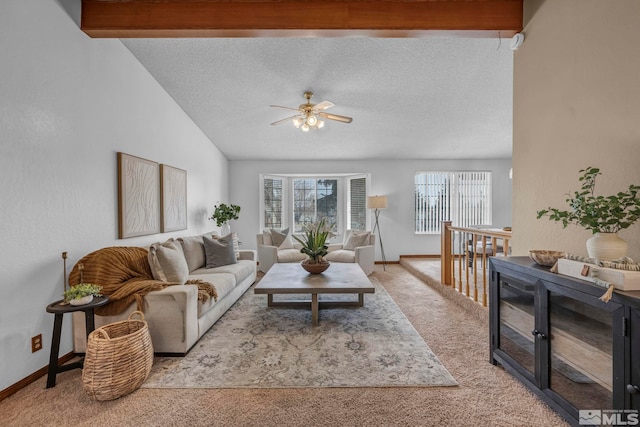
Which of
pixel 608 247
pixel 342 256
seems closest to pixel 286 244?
pixel 342 256

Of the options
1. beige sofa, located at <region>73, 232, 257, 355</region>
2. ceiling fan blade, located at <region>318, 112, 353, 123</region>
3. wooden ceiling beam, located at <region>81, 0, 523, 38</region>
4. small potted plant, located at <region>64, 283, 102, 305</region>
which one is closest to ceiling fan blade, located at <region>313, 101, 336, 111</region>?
ceiling fan blade, located at <region>318, 112, 353, 123</region>

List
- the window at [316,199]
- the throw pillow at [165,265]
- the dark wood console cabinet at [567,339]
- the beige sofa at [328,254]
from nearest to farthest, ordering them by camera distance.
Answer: the dark wood console cabinet at [567,339], the throw pillow at [165,265], the beige sofa at [328,254], the window at [316,199]

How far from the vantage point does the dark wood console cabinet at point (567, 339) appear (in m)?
1.33

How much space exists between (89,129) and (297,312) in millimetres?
2831

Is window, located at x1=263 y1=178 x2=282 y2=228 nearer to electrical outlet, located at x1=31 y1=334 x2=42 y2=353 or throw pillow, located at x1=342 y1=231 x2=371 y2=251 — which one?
throw pillow, located at x1=342 y1=231 x2=371 y2=251

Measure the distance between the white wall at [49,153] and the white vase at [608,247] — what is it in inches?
145

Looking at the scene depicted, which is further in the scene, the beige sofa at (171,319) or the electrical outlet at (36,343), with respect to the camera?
the beige sofa at (171,319)

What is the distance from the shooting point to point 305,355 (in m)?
2.45

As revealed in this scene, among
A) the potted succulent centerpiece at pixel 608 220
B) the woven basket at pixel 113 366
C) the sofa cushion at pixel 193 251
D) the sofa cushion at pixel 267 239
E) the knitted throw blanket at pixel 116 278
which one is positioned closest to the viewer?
the potted succulent centerpiece at pixel 608 220

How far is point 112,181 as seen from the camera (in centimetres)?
300

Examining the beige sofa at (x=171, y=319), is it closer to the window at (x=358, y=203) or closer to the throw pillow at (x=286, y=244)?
the throw pillow at (x=286, y=244)

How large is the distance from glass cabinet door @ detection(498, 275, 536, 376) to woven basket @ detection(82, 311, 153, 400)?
2607mm

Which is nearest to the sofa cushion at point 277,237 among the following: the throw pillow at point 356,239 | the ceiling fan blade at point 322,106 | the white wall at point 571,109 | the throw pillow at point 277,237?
the throw pillow at point 277,237

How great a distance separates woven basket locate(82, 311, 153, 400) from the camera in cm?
185
